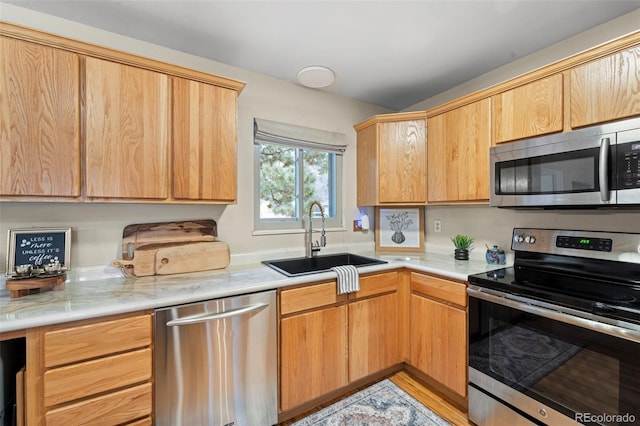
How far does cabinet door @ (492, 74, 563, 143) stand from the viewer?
5.29ft

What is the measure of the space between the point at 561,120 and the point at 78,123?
8.74 ft

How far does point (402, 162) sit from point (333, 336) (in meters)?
1.56

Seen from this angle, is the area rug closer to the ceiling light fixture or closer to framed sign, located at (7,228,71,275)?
framed sign, located at (7,228,71,275)

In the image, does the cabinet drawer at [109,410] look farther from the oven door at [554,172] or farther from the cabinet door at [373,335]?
the oven door at [554,172]

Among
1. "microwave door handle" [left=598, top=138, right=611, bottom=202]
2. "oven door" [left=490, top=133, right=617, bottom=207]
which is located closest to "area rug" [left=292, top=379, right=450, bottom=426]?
"oven door" [left=490, top=133, right=617, bottom=207]

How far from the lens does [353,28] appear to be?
67.7 inches

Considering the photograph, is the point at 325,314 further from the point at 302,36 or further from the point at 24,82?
the point at 24,82

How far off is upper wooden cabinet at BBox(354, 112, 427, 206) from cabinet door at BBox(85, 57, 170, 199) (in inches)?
66.1

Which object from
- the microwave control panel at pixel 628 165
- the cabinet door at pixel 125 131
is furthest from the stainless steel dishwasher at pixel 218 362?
the microwave control panel at pixel 628 165

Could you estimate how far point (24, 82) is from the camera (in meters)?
1.31

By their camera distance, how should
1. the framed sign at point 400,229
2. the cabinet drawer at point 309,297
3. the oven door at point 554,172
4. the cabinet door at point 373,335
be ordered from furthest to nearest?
the framed sign at point 400,229, the cabinet door at point 373,335, the cabinet drawer at point 309,297, the oven door at point 554,172

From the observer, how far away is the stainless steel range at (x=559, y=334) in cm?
114

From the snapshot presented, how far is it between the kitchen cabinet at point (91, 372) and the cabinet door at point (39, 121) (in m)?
0.72

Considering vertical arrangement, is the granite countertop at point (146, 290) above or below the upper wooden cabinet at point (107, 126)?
below
